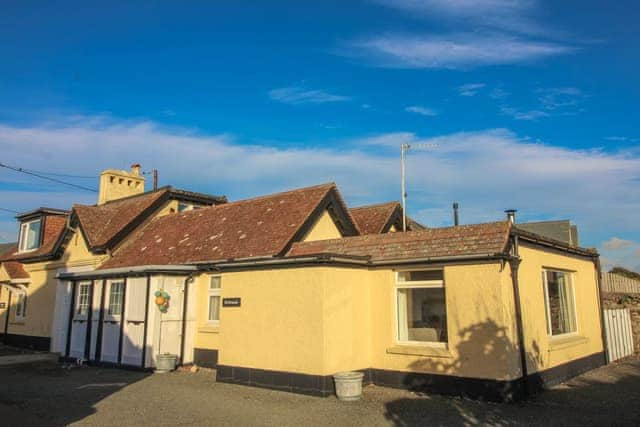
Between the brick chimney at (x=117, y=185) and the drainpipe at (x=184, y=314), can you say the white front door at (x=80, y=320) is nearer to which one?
the drainpipe at (x=184, y=314)

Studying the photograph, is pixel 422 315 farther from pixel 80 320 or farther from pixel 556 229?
pixel 556 229

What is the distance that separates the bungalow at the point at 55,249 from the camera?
19.7 metres

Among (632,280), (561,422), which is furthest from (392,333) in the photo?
(632,280)

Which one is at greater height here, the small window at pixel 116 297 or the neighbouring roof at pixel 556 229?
the neighbouring roof at pixel 556 229

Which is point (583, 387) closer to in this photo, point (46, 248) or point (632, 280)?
point (632, 280)

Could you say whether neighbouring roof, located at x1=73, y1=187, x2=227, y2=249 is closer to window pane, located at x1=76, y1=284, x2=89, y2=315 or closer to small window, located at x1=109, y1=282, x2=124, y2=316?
window pane, located at x1=76, y1=284, x2=89, y2=315

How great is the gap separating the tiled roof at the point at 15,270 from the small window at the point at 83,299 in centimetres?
794

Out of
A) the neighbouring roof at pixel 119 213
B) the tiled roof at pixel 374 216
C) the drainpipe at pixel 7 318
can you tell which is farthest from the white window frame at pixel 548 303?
the drainpipe at pixel 7 318

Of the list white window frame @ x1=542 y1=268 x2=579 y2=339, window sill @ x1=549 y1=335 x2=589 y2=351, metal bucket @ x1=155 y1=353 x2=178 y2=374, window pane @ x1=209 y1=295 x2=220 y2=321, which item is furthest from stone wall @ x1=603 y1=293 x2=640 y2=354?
metal bucket @ x1=155 y1=353 x2=178 y2=374

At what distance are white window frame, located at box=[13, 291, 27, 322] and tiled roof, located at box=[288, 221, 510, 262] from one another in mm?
→ 17453

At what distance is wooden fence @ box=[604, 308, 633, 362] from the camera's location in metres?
14.9

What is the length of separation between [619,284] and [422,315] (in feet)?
48.9

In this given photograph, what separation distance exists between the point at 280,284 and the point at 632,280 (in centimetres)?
1763

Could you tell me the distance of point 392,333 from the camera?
11156 mm
